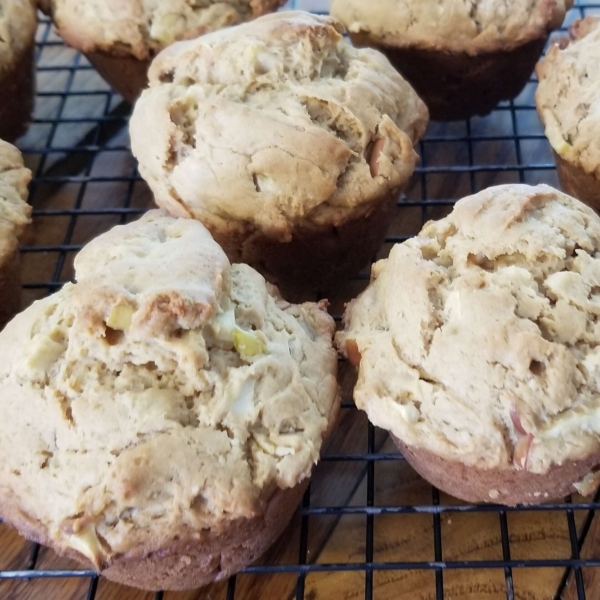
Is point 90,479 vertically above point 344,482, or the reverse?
point 90,479

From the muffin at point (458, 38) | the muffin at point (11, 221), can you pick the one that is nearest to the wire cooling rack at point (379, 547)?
the muffin at point (11, 221)

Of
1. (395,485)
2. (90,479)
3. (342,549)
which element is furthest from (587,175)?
(90,479)

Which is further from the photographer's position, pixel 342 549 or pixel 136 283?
pixel 342 549

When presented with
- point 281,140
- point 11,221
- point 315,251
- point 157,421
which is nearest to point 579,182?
point 315,251

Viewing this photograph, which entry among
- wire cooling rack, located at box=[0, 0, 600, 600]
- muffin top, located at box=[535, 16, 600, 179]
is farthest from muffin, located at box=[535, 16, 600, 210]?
wire cooling rack, located at box=[0, 0, 600, 600]

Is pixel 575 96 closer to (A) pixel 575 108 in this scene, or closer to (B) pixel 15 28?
(A) pixel 575 108

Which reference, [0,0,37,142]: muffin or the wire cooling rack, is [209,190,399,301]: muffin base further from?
[0,0,37,142]: muffin

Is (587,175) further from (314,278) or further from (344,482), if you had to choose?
(344,482)
